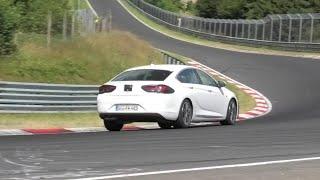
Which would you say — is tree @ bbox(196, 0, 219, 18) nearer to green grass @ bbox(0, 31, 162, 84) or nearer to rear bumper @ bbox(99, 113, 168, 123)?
green grass @ bbox(0, 31, 162, 84)

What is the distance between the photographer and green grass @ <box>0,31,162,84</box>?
2158 cm

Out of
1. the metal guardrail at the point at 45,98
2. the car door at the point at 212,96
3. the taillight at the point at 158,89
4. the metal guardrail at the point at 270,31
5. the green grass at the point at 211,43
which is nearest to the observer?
the taillight at the point at 158,89

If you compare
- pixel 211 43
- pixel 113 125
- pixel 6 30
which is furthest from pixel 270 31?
pixel 113 125

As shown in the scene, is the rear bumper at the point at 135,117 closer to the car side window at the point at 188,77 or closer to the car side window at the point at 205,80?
the car side window at the point at 188,77

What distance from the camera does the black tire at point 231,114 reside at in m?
17.5

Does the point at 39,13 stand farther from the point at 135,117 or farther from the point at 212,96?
the point at 135,117

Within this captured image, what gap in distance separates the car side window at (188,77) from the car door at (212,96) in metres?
0.17

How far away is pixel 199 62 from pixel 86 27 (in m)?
11.1

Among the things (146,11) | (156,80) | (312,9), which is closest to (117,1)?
(146,11)

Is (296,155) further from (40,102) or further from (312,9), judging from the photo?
(312,9)

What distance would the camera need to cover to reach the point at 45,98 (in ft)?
60.8

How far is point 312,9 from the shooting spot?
7006 cm

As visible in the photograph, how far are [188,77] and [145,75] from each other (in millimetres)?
1067

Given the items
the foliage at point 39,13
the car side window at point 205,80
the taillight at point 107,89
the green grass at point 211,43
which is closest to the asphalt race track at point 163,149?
the taillight at point 107,89
